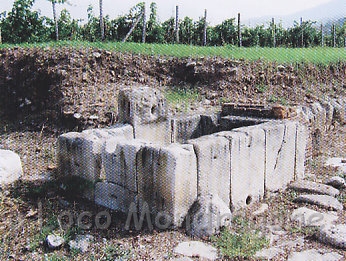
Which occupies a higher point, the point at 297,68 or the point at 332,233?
the point at 297,68

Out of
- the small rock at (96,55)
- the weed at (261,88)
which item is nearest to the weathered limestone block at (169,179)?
the small rock at (96,55)

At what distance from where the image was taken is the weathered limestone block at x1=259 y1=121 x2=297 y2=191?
5414mm

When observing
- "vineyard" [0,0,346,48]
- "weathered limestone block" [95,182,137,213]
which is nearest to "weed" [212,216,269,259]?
"weathered limestone block" [95,182,137,213]

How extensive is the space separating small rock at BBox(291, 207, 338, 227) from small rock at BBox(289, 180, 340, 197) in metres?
0.62

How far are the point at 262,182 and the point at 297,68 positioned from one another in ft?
21.0

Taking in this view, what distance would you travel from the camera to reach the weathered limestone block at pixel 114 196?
461cm

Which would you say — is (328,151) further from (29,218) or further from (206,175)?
(29,218)

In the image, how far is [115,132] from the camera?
526 cm

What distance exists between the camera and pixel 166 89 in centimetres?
939

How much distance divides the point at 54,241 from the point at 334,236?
294 centimetres

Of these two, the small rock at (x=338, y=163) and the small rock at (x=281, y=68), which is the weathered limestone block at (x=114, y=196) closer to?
the small rock at (x=338, y=163)

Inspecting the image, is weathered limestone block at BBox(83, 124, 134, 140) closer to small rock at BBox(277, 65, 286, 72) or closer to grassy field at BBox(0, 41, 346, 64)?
grassy field at BBox(0, 41, 346, 64)

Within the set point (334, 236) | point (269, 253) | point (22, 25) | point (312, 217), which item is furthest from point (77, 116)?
point (22, 25)

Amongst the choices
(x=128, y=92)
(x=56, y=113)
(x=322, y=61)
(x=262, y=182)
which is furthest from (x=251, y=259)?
(x=322, y=61)
